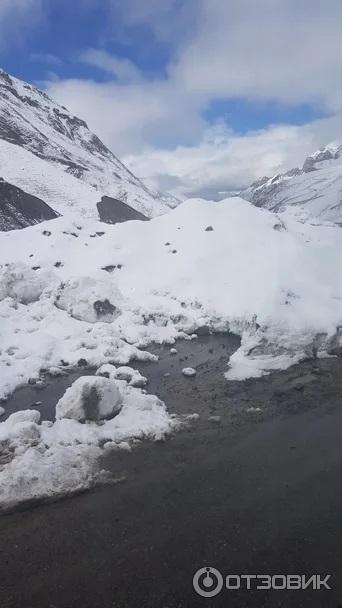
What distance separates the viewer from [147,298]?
28281mm

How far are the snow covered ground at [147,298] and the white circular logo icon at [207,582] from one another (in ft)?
15.2

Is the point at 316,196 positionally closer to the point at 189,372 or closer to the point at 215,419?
the point at 189,372

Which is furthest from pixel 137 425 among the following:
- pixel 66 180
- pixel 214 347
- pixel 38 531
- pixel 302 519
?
pixel 66 180

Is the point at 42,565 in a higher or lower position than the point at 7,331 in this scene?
lower

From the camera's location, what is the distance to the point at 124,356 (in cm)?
2178

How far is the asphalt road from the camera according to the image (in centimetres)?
938

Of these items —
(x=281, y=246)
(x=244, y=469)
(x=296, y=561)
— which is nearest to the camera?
(x=296, y=561)

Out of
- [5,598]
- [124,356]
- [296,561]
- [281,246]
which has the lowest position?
[5,598]

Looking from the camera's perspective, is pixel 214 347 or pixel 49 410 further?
pixel 214 347

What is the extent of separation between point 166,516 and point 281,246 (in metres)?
22.4

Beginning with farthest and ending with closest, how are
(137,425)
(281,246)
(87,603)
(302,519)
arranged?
1. (281,246)
2. (137,425)
3. (302,519)
4. (87,603)

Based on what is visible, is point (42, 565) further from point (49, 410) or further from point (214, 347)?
point (214, 347)

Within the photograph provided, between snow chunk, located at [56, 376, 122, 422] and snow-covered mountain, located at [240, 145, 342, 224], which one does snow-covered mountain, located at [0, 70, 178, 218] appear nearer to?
snow-covered mountain, located at [240, 145, 342, 224]

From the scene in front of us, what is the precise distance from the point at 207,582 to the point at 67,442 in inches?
267
